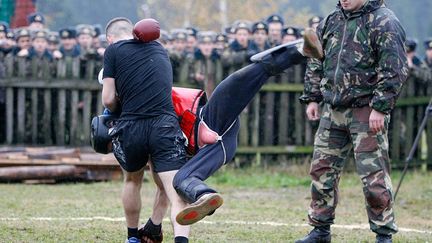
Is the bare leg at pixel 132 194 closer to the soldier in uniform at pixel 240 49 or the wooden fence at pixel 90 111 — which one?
the soldier in uniform at pixel 240 49

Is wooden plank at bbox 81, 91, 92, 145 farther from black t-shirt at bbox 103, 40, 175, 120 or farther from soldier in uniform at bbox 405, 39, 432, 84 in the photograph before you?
black t-shirt at bbox 103, 40, 175, 120

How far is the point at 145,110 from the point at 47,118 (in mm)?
8474

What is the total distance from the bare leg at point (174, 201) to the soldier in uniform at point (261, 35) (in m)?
8.65

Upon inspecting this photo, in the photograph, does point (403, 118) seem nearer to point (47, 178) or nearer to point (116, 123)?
point (47, 178)

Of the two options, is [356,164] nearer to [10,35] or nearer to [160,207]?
[160,207]

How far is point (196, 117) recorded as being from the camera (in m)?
7.93

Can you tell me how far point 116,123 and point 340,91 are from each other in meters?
1.82

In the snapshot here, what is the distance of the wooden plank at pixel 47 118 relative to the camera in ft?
52.2

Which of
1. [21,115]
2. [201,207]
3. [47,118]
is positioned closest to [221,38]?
[47,118]

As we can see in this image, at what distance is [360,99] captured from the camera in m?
8.25

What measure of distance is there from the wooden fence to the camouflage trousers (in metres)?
7.24

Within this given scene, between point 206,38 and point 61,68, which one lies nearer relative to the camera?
point 61,68

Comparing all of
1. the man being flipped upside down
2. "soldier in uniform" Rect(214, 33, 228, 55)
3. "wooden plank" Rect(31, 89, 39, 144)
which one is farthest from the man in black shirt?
"soldier in uniform" Rect(214, 33, 228, 55)

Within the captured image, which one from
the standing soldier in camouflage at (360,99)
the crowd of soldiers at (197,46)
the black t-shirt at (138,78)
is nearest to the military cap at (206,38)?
the crowd of soldiers at (197,46)
